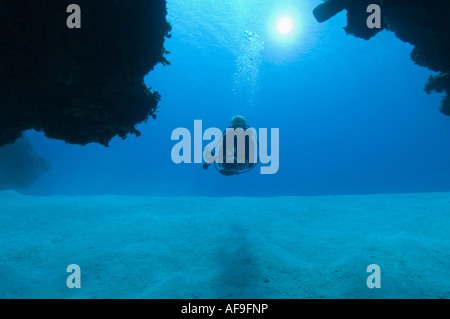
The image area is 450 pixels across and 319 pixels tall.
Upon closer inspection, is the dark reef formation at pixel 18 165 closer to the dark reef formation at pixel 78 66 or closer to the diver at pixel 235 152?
the dark reef formation at pixel 78 66

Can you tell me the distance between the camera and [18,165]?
20.1 metres

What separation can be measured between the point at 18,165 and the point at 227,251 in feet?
70.5

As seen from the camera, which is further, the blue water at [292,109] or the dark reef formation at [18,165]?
the blue water at [292,109]

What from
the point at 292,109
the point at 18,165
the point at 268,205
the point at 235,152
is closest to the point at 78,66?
the point at 235,152

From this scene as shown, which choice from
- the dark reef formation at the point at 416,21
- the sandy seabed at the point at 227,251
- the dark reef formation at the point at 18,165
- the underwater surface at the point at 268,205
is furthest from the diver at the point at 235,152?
the dark reef formation at the point at 18,165

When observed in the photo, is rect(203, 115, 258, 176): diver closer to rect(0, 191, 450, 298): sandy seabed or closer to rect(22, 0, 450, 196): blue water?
rect(0, 191, 450, 298): sandy seabed

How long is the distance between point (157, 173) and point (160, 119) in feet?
131

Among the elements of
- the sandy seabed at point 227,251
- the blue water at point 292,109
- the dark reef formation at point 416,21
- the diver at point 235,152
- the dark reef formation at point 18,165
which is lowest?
the sandy seabed at point 227,251

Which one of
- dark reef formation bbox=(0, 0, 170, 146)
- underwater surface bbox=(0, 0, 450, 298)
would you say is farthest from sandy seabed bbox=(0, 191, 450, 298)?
dark reef formation bbox=(0, 0, 170, 146)

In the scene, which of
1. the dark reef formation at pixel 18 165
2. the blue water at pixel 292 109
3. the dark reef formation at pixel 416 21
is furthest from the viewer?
the blue water at pixel 292 109

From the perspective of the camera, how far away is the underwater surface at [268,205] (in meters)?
4.20

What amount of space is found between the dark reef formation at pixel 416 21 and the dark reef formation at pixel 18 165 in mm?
22670

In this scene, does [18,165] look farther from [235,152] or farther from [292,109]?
[292,109]

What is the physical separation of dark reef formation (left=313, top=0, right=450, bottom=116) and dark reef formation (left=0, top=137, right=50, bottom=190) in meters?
22.7
